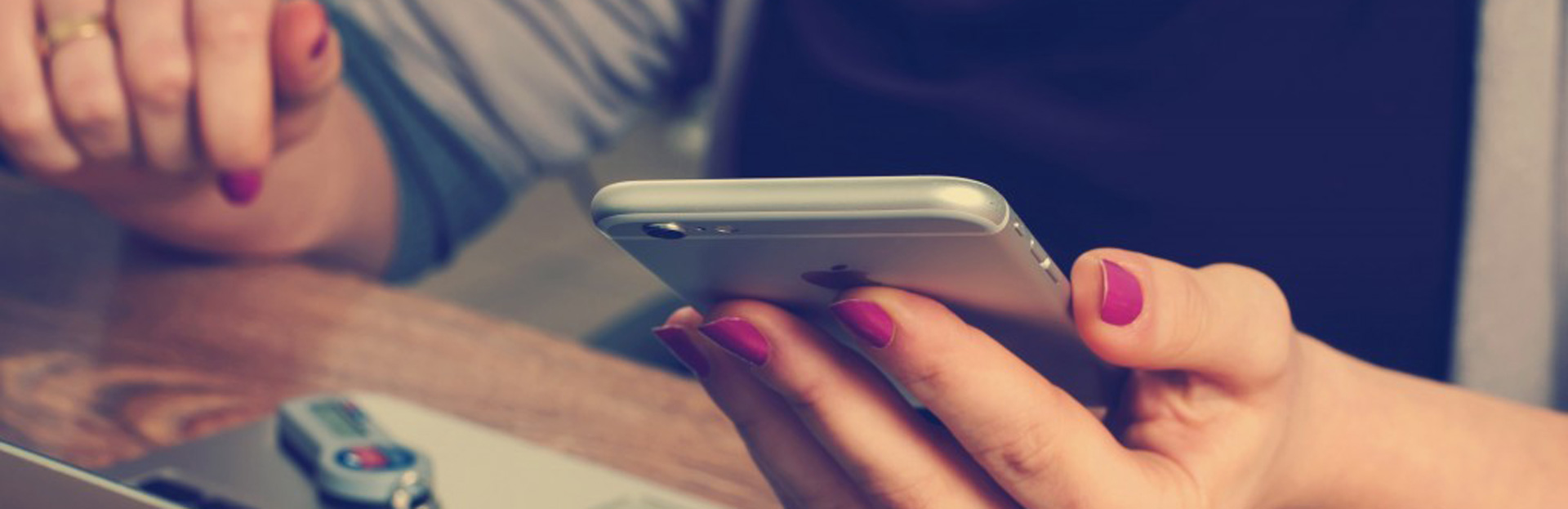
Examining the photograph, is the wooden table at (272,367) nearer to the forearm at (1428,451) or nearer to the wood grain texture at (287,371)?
the wood grain texture at (287,371)

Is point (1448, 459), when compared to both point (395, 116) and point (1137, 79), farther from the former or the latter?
point (395, 116)

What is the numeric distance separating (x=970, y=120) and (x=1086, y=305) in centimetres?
47

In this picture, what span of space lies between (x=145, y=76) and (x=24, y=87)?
6 cm

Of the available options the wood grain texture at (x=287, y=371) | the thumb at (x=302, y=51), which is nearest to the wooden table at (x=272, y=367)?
the wood grain texture at (x=287, y=371)

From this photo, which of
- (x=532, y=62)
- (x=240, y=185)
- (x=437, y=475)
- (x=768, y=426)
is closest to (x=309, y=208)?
(x=240, y=185)

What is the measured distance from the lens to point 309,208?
71 centimetres

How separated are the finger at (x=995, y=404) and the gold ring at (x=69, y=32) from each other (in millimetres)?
414

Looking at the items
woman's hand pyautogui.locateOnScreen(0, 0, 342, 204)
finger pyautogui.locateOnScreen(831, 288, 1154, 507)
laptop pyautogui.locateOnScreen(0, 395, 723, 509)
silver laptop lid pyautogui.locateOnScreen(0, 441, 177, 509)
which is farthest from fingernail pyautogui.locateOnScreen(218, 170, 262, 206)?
finger pyautogui.locateOnScreen(831, 288, 1154, 507)

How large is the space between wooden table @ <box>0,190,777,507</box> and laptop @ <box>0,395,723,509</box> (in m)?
0.04

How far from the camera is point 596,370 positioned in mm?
591

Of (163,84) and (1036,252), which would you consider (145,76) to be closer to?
(163,84)

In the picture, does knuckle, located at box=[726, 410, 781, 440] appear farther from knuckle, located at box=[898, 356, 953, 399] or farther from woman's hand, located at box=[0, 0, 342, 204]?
woman's hand, located at box=[0, 0, 342, 204]

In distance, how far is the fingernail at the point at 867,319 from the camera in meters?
0.30

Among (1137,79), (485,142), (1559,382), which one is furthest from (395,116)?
(1559,382)
